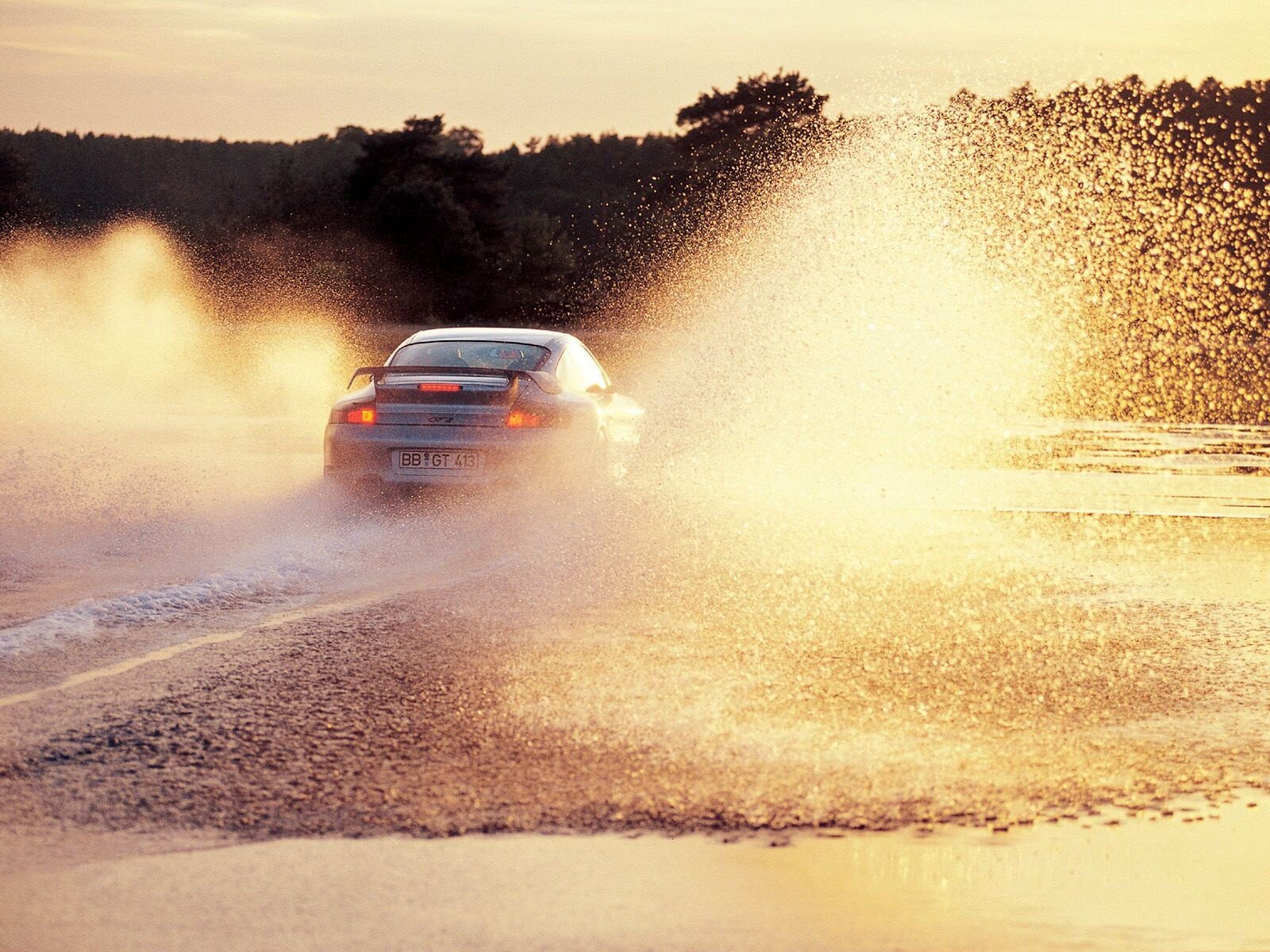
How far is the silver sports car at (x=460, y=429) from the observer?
11.4 m

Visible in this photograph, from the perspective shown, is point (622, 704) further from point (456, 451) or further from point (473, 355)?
point (473, 355)

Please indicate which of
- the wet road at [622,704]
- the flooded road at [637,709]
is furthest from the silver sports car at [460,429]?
the wet road at [622,704]

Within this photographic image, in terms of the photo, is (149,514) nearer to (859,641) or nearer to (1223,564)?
(859,641)

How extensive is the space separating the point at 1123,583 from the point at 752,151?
6702 centimetres

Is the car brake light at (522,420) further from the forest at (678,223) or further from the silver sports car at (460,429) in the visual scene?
the forest at (678,223)

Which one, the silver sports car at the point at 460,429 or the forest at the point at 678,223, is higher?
the forest at the point at 678,223

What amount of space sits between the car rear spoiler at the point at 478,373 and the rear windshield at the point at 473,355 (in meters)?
0.27

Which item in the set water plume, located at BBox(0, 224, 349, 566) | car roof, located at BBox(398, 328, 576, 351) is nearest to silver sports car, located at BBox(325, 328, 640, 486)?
car roof, located at BBox(398, 328, 576, 351)

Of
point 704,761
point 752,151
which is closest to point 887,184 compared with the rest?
point 704,761

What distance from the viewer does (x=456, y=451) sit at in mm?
11414

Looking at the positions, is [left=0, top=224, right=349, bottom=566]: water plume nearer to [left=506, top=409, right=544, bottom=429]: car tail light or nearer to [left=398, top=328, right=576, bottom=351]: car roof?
[left=398, top=328, right=576, bottom=351]: car roof

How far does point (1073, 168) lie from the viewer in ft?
118

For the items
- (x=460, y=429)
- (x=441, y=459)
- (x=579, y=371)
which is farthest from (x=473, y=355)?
(x=441, y=459)

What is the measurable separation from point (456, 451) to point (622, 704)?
541cm
